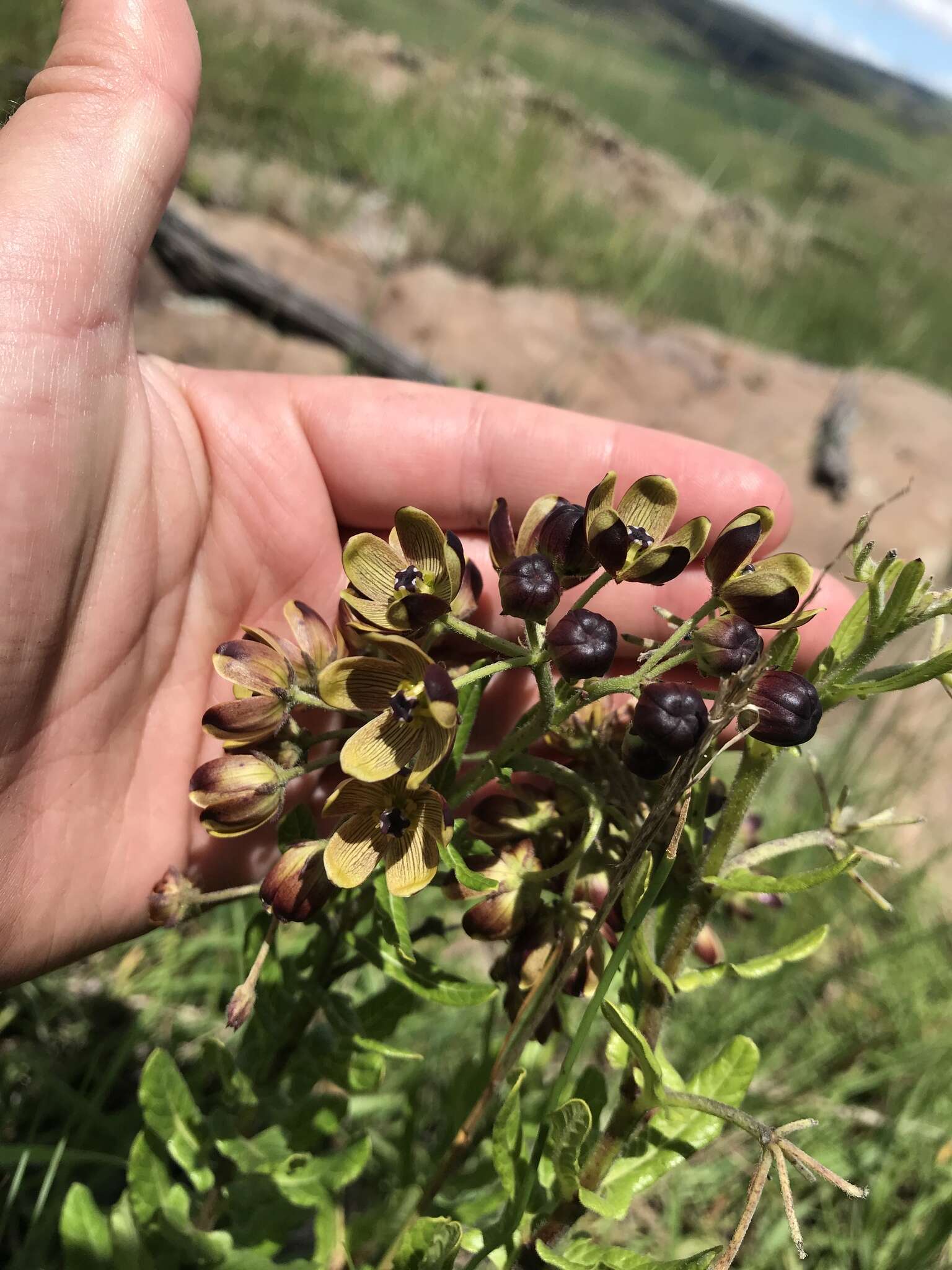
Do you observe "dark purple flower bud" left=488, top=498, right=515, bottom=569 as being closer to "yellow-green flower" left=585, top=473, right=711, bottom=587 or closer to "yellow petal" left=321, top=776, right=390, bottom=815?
"yellow-green flower" left=585, top=473, right=711, bottom=587

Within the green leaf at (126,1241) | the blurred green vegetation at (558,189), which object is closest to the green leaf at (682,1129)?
the green leaf at (126,1241)

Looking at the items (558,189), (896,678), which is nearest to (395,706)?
(896,678)

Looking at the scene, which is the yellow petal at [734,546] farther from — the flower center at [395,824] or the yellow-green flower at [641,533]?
the flower center at [395,824]

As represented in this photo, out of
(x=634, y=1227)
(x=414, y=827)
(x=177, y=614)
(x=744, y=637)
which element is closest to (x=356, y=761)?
(x=414, y=827)

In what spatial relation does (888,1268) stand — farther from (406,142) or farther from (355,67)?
(355,67)

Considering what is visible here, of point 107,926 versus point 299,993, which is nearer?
point 299,993

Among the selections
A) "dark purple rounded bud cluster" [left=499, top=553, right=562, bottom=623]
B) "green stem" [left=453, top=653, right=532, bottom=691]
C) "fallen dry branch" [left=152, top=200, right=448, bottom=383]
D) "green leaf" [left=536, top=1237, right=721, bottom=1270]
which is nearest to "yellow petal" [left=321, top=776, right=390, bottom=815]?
"green stem" [left=453, top=653, right=532, bottom=691]

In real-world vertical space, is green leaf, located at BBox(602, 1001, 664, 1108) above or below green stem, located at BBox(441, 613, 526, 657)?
below
